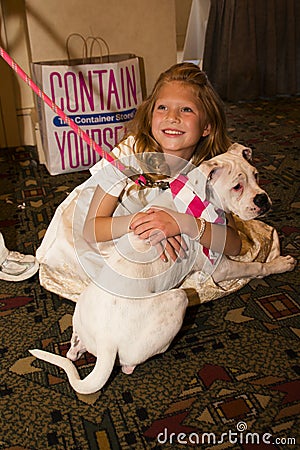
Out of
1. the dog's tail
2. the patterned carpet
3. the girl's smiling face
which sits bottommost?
the patterned carpet

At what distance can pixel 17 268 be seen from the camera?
2018 millimetres

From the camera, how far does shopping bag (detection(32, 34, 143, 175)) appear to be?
283 cm

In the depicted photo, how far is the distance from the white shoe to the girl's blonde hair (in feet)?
1.99

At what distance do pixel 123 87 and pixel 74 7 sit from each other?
532 millimetres

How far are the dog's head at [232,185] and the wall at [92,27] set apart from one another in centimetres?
180

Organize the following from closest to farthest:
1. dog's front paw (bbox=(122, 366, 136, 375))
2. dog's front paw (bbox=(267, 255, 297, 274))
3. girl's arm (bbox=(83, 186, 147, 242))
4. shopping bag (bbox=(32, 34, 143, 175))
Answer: dog's front paw (bbox=(122, 366, 136, 375)) → girl's arm (bbox=(83, 186, 147, 242)) → dog's front paw (bbox=(267, 255, 297, 274)) → shopping bag (bbox=(32, 34, 143, 175))

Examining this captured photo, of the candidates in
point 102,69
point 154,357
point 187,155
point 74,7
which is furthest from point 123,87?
point 154,357

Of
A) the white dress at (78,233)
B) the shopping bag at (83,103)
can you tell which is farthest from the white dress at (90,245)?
the shopping bag at (83,103)

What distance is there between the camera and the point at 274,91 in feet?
14.6

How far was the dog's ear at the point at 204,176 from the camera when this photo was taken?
1492mm

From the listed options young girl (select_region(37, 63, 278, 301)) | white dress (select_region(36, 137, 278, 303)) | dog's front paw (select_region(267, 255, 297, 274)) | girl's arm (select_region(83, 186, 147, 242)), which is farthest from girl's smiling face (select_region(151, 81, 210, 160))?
dog's front paw (select_region(267, 255, 297, 274))

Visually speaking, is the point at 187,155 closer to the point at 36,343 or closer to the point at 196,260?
the point at 196,260

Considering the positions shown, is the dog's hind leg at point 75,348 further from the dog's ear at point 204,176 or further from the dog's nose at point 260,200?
the dog's nose at point 260,200

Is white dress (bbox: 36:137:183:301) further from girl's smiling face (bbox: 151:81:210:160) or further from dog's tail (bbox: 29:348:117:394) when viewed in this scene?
dog's tail (bbox: 29:348:117:394)
